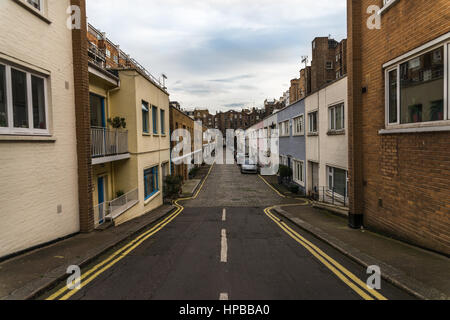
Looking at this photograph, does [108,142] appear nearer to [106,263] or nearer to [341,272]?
[106,263]

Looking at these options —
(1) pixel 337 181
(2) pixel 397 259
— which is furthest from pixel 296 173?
(2) pixel 397 259

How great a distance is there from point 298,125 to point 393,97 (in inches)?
612

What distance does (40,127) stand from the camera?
7.57 metres

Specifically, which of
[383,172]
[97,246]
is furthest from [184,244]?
[383,172]

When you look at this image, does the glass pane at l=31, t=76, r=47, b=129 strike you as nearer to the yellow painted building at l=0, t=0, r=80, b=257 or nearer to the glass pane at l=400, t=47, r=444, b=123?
the yellow painted building at l=0, t=0, r=80, b=257

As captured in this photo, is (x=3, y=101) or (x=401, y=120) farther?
(x=401, y=120)

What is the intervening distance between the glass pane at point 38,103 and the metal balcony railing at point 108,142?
253cm

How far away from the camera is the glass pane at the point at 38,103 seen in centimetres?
736

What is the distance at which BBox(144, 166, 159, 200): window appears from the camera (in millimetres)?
15734

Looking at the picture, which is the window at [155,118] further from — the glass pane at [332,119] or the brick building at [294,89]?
the brick building at [294,89]

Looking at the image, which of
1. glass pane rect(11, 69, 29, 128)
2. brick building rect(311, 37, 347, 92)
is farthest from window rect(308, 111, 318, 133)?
brick building rect(311, 37, 347, 92)

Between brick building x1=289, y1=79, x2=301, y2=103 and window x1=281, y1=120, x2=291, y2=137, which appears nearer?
window x1=281, y1=120, x2=291, y2=137

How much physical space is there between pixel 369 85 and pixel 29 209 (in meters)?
10.5

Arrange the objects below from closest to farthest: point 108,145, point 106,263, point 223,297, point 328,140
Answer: point 223,297
point 106,263
point 108,145
point 328,140
